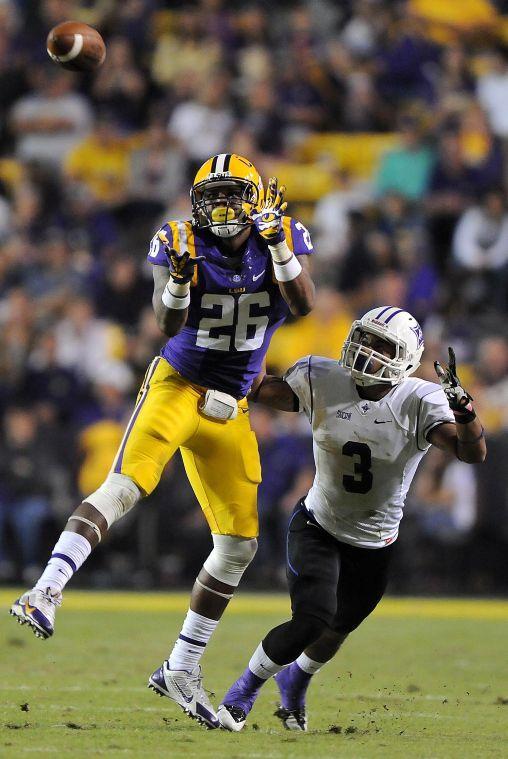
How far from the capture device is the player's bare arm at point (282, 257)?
4.83 meters

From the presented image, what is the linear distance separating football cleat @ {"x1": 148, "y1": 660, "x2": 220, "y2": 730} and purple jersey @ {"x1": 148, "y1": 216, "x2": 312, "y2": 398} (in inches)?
41.0

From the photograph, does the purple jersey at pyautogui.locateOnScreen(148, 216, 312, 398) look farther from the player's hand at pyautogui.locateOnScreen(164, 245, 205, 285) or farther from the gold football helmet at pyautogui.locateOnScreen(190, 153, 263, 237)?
the player's hand at pyautogui.locateOnScreen(164, 245, 205, 285)

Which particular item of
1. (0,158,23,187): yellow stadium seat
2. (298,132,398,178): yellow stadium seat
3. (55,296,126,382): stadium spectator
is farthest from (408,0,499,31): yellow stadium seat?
(55,296,126,382): stadium spectator

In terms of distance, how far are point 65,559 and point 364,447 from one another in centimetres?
109

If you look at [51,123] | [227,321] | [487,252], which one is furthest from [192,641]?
[51,123]

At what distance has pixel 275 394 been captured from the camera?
197 inches

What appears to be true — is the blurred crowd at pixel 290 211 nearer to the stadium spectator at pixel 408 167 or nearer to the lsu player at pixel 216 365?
the stadium spectator at pixel 408 167

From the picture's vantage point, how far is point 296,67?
12258 millimetres

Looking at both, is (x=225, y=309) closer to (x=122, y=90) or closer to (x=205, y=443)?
(x=205, y=443)

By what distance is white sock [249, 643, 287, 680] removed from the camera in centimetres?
468

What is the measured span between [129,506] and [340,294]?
5.70 metres

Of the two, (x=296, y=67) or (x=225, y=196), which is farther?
(x=296, y=67)

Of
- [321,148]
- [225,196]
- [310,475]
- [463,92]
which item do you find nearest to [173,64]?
[321,148]

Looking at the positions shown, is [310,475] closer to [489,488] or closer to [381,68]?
[489,488]
